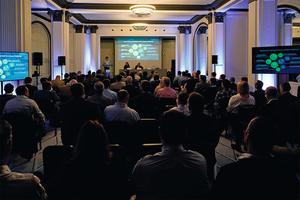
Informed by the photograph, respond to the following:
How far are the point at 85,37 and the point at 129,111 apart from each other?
15.8 meters

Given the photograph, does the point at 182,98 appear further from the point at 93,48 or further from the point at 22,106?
the point at 93,48

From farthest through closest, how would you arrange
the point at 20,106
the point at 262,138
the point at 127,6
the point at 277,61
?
the point at 127,6
the point at 277,61
the point at 20,106
the point at 262,138

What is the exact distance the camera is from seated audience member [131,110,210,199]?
162 cm

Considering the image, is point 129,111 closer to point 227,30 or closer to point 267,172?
point 267,172

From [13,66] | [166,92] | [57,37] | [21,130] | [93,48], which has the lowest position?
[21,130]

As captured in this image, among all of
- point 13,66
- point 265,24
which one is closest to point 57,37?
point 13,66

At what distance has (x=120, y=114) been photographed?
3740 millimetres

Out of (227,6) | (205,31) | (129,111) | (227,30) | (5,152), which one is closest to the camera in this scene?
(5,152)

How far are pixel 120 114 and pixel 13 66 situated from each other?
16.1 feet

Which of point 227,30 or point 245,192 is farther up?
point 227,30

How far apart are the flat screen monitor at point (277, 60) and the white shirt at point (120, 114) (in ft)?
18.1

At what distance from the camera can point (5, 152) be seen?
1585mm

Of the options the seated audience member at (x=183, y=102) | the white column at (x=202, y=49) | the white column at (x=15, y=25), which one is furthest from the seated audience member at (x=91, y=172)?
the white column at (x=202, y=49)

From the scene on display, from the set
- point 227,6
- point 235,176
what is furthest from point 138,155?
point 227,6
